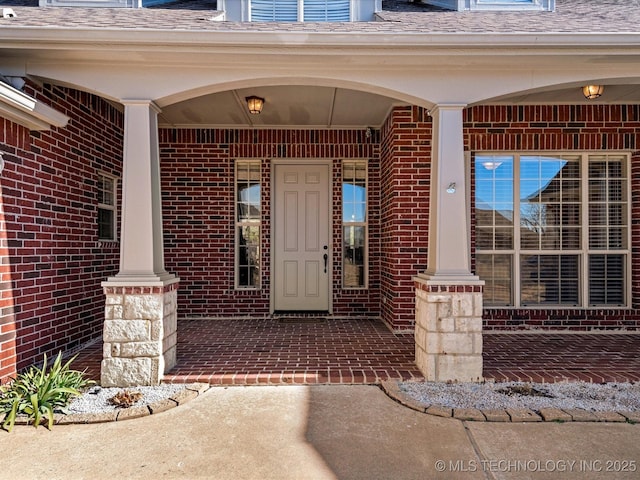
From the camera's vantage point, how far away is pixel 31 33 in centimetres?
317

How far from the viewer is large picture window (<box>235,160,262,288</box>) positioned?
19.8ft

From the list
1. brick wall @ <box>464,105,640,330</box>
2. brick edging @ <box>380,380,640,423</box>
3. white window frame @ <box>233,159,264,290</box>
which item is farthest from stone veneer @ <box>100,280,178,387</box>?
brick wall @ <box>464,105,640,330</box>

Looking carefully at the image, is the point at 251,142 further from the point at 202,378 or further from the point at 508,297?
the point at 508,297

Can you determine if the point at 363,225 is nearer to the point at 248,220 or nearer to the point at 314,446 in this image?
the point at 248,220

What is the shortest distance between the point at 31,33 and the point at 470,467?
4311 mm

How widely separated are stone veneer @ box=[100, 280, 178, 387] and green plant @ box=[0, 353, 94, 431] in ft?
0.97

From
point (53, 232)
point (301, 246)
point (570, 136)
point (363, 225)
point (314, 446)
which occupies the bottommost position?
point (314, 446)

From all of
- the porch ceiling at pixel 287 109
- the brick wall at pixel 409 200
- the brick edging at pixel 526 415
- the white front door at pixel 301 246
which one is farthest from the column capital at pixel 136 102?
the brick edging at pixel 526 415

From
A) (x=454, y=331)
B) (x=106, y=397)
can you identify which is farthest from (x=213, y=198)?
(x=454, y=331)

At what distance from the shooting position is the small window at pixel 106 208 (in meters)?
4.91

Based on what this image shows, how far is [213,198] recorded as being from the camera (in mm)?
5949

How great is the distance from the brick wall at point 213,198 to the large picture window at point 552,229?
1.64 meters

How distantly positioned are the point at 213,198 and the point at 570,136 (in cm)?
477

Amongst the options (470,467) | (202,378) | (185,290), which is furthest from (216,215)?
(470,467)
